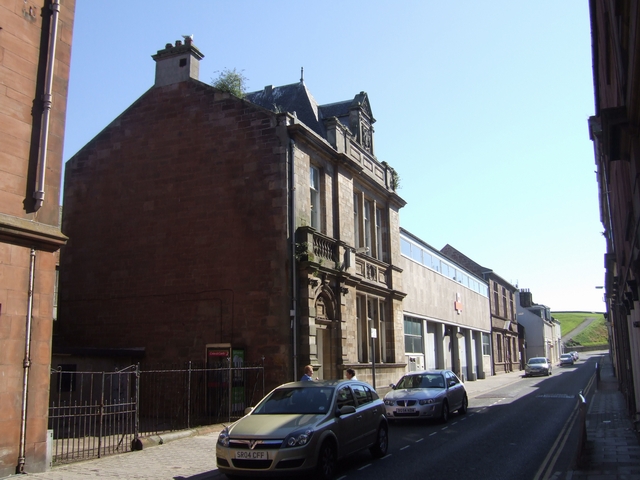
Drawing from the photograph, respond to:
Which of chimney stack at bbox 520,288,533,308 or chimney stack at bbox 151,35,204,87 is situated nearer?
chimney stack at bbox 151,35,204,87

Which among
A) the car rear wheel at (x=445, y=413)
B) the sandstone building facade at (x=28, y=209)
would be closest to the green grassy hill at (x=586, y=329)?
the car rear wheel at (x=445, y=413)

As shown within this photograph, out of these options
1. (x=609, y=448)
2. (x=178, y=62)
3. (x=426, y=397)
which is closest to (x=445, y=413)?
(x=426, y=397)

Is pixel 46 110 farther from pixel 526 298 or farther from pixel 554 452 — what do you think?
pixel 526 298

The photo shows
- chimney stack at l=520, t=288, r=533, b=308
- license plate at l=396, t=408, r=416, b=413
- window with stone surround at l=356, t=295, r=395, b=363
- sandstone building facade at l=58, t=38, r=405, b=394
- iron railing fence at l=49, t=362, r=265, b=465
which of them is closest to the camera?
license plate at l=396, t=408, r=416, b=413

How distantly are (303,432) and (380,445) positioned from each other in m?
2.88

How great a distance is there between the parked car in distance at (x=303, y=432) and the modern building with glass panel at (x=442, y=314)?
60.7 ft

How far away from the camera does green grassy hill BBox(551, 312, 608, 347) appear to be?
126 meters

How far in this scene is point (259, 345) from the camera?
18.4m

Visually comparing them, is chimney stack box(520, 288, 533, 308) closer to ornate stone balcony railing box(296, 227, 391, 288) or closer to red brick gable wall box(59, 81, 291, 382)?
ornate stone balcony railing box(296, 227, 391, 288)

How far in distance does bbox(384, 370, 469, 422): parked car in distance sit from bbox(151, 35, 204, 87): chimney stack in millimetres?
12430

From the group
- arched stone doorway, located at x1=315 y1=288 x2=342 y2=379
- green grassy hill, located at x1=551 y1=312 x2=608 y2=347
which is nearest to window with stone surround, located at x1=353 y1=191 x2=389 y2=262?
arched stone doorway, located at x1=315 y1=288 x2=342 y2=379

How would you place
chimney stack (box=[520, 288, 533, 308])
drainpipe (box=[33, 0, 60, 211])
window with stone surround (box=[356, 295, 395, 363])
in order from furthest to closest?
chimney stack (box=[520, 288, 533, 308]), window with stone surround (box=[356, 295, 395, 363]), drainpipe (box=[33, 0, 60, 211])

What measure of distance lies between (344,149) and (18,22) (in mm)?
13671

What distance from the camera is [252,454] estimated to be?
903 centimetres
